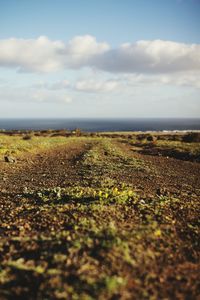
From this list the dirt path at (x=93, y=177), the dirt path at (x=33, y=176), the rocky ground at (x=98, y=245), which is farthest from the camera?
the dirt path at (x=33, y=176)

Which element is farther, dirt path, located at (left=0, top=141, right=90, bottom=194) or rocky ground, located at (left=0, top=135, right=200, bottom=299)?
dirt path, located at (left=0, top=141, right=90, bottom=194)

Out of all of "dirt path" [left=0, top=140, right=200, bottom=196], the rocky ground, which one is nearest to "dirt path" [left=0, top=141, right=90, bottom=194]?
"dirt path" [left=0, top=140, right=200, bottom=196]

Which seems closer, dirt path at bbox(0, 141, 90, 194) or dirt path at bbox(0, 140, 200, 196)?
dirt path at bbox(0, 140, 200, 196)

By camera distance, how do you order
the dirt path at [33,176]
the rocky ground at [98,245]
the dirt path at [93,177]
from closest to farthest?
the rocky ground at [98,245]
the dirt path at [93,177]
the dirt path at [33,176]

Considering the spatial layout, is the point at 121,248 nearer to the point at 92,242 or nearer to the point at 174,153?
the point at 92,242

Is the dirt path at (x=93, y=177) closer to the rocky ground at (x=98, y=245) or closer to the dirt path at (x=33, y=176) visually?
the dirt path at (x=33, y=176)

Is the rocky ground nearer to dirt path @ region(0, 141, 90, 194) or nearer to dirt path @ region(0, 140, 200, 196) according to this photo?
dirt path @ region(0, 140, 200, 196)

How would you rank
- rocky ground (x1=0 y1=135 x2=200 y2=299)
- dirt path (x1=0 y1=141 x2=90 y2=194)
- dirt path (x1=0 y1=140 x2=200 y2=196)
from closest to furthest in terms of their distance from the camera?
rocky ground (x1=0 y1=135 x2=200 y2=299)
dirt path (x1=0 y1=140 x2=200 y2=196)
dirt path (x1=0 y1=141 x2=90 y2=194)

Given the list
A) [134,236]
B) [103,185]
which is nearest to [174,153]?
[103,185]

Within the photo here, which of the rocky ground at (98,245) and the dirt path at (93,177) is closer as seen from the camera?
the rocky ground at (98,245)

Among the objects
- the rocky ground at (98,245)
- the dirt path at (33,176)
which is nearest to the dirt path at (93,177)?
the dirt path at (33,176)

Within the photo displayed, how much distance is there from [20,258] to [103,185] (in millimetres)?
6558

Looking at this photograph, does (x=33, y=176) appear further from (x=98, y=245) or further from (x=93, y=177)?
(x=98, y=245)

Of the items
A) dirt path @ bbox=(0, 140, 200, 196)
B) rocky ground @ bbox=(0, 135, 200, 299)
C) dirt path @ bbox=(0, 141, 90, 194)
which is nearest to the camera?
rocky ground @ bbox=(0, 135, 200, 299)
